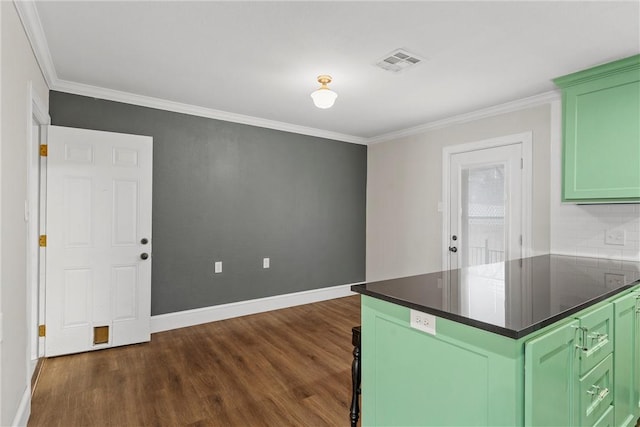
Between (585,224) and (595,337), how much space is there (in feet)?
6.43

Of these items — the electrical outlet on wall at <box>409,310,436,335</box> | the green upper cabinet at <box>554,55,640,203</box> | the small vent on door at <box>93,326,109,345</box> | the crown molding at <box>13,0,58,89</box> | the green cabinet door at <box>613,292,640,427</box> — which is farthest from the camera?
the small vent on door at <box>93,326,109,345</box>

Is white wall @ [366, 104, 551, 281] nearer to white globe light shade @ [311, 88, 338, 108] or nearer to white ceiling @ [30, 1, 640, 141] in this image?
white ceiling @ [30, 1, 640, 141]

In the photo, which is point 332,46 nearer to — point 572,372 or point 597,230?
point 572,372

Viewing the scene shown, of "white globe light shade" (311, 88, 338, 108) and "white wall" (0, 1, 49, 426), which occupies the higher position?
"white globe light shade" (311, 88, 338, 108)

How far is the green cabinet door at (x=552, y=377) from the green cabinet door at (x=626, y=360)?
25.6 inches

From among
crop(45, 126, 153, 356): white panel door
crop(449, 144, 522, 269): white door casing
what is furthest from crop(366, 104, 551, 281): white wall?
crop(45, 126, 153, 356): white panel door

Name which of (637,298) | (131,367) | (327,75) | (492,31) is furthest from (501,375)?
(131,367)

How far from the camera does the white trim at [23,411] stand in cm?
186

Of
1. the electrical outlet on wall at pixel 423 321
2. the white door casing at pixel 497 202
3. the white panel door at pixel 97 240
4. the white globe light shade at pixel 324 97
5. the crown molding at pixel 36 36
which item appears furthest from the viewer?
the white door casing at pixel 497 202

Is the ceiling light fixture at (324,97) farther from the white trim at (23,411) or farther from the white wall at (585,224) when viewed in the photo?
the white trim at (23,411)

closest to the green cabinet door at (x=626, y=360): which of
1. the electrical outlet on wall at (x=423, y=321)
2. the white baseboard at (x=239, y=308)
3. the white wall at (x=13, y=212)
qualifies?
the electrical outlet on wall at (x=423, y=321)

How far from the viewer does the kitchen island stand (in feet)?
3.78

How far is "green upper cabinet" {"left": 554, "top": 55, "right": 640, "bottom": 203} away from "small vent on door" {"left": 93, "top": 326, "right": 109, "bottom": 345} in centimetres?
440

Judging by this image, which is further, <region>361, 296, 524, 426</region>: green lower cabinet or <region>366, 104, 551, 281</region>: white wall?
<region>366, 104, 551, 281</region>: white wall
